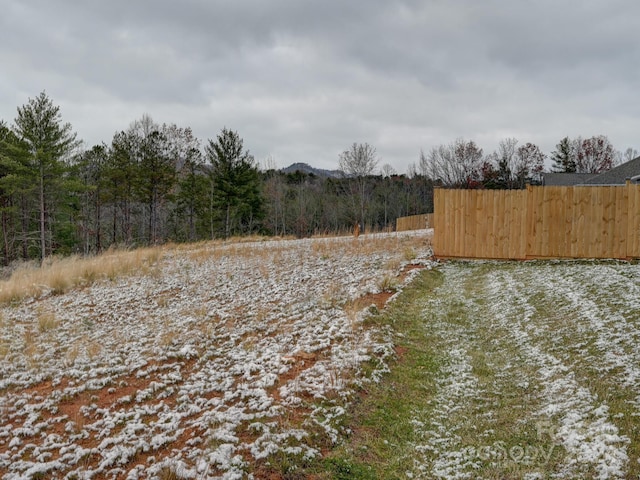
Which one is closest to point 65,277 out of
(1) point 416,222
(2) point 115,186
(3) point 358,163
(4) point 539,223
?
(4) point 539,223

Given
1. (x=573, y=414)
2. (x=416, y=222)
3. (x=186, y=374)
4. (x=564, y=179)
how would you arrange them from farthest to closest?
(x=564, y=179) < (x=416, y=222) < (x=186, y=374) < (x=573, y=414)

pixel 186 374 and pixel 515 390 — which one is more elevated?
pixel 515 390

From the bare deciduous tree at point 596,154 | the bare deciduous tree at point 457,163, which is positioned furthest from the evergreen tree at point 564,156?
the bare deciduous tree at point 457,163

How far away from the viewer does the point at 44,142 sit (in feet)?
71.4

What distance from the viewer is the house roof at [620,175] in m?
21.0

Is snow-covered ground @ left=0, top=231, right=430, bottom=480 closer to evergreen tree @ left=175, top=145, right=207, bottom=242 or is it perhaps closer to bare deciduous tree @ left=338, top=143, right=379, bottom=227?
evergreen tree @ left=175, top=145, right=207, bottom=242

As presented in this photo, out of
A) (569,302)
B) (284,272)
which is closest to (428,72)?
(284,272)

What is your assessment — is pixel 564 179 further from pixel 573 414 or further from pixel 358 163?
pixel 573 414

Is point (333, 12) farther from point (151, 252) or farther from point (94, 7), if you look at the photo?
point (151, 252)

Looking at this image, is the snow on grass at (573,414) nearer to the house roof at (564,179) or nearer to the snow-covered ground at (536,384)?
the snow-covered ground at (536,384)

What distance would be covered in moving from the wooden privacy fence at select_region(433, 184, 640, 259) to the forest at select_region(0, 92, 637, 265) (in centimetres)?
727

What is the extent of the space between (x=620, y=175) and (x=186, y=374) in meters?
26.2

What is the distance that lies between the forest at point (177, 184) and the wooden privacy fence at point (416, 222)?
505 centimetres

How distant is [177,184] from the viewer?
93.5 feet
